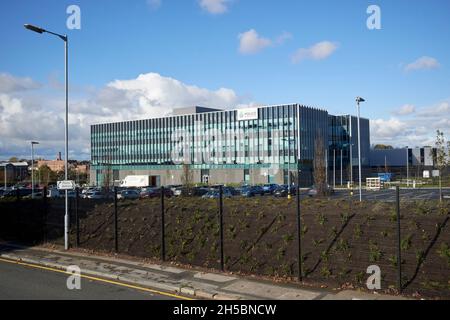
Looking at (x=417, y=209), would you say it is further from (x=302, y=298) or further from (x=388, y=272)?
(x=302, y=298)

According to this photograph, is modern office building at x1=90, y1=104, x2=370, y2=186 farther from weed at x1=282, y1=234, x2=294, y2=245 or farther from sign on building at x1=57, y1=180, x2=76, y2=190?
weed at x1=282, y1=234, x2=294, y2=245

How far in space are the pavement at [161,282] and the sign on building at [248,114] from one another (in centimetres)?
7965

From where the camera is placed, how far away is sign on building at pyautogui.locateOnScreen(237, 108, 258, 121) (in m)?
93.6

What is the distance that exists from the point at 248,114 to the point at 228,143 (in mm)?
8616

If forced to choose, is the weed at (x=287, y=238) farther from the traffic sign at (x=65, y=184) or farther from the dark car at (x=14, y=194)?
the dark car at (x=14, y=194)

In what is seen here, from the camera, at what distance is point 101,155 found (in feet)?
400

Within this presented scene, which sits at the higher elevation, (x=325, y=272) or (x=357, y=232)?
(x=357, y=232)

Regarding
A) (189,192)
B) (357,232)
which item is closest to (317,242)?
(357,232)

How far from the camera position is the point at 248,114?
94500 mm

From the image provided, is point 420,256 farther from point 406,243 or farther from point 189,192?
point 189,192

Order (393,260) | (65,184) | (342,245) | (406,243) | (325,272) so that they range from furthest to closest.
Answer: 1. (65,184)
2. (342,245)
3. (325,272)
4. (406,243)
5. (393,260)

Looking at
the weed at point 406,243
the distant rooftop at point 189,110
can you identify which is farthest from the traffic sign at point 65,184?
the distant rooftop at point 189,110

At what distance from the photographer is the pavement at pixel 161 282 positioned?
10055 mm
